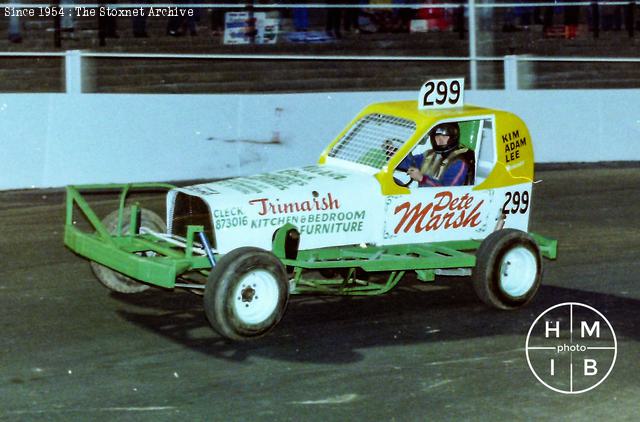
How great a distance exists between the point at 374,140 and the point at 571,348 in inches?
91.8

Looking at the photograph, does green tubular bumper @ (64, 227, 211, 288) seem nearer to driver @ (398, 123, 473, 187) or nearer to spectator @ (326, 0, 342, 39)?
driver @ (398, 123, 473, 187)

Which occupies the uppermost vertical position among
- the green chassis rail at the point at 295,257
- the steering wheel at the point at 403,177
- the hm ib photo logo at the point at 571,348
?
the steering wheel at the point at 403,177

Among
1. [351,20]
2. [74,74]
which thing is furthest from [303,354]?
[351,20]

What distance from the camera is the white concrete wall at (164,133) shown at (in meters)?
13.9

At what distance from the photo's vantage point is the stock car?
8.16m

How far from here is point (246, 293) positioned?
26.5 ft

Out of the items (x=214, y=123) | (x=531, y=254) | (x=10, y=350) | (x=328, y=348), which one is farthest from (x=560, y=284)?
(x=214, y=123)

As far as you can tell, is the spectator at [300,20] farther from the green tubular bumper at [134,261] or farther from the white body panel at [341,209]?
the green tubular bumper at [134,261]

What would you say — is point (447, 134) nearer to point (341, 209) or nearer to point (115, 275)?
point (341, 209)

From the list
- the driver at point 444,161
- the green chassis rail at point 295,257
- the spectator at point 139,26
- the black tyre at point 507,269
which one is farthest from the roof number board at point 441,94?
the spectator at point 139,26

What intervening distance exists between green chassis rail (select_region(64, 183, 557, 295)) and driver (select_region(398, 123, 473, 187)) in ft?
1.53

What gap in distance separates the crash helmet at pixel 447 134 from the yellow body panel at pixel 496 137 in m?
0.11

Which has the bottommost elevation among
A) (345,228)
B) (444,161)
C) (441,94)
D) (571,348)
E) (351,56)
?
(571,348)

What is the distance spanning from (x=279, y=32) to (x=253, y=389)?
1425cm
